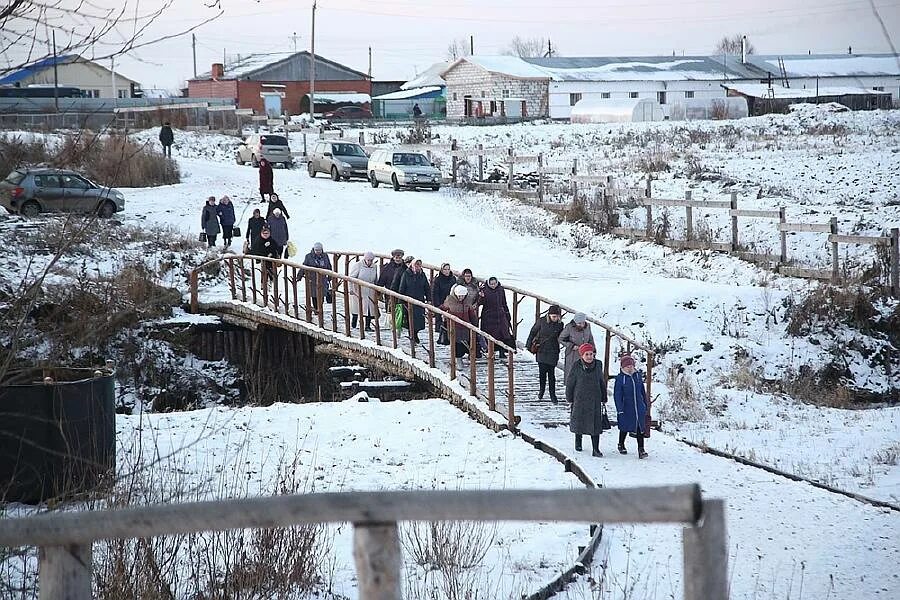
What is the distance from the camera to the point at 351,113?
75.8 meters

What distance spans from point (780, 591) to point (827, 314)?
41.4 ft

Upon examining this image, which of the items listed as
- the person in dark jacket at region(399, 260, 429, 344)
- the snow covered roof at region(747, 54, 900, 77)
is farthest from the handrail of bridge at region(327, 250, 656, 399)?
the snow covered roof at region(747, 54, 900, 77)

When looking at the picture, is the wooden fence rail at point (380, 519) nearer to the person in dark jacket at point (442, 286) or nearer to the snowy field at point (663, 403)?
the snowy field at point (663, 403)

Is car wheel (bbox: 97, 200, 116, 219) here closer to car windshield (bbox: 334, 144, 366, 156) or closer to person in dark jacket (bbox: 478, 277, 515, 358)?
person in dark jacket (bbox: 478, 277, 515, 358)

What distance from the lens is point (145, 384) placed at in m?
20.9

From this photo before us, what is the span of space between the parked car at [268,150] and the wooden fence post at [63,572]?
40008mm

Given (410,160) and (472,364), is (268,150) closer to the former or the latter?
(410,160)

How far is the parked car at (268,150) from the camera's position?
138ft

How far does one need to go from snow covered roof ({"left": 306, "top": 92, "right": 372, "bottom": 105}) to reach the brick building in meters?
0.07

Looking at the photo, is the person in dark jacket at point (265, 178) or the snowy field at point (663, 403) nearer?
the snowy field at point (663, 403)

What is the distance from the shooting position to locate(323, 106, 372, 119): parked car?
73750mm

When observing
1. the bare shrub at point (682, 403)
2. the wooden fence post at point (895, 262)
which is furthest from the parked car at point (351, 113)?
the bare shrub at point (682, 403)

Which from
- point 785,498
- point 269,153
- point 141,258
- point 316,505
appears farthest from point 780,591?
point 269,153

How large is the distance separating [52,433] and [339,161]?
98.4ft
